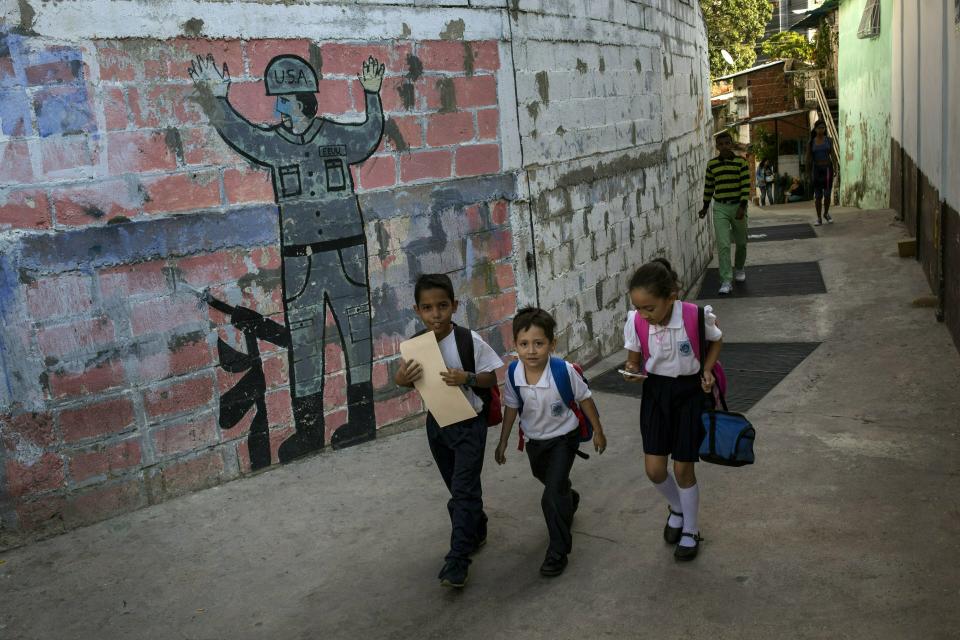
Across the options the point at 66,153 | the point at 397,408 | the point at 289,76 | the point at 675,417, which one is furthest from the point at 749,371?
the point at 66,153

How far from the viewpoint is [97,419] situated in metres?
5.30

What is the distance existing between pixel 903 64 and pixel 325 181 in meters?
A: 10.4

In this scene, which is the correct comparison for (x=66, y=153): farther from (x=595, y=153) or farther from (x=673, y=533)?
(x=595, y=153)

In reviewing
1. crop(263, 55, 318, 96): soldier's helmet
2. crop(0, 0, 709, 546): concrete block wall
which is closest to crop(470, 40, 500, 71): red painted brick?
crop(0, 0, 709, 546): concrete block wall

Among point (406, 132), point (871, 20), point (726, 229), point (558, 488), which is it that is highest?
point (871, 20)

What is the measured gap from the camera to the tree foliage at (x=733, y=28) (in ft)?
132

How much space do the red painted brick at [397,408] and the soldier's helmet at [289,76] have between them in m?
2.11

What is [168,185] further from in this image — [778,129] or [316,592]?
[778,129]

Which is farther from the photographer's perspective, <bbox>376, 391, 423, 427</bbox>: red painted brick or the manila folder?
<bbox>376, 391, 423, 427</bbox>: red painted brick

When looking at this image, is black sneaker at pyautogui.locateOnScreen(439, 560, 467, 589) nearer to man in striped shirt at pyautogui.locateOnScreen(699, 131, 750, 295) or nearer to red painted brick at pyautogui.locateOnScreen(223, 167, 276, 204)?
red painted brick at pyautogui.locateOnScreen(223, 167, 276, 204)

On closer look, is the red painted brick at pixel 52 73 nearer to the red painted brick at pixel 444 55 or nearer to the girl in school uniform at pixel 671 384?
the red painted brick at pixel 444 55

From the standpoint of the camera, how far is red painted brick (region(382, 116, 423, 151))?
6512mm

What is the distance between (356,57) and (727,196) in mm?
6122

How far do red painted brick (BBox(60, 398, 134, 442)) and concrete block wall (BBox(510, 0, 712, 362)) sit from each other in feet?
11.0
